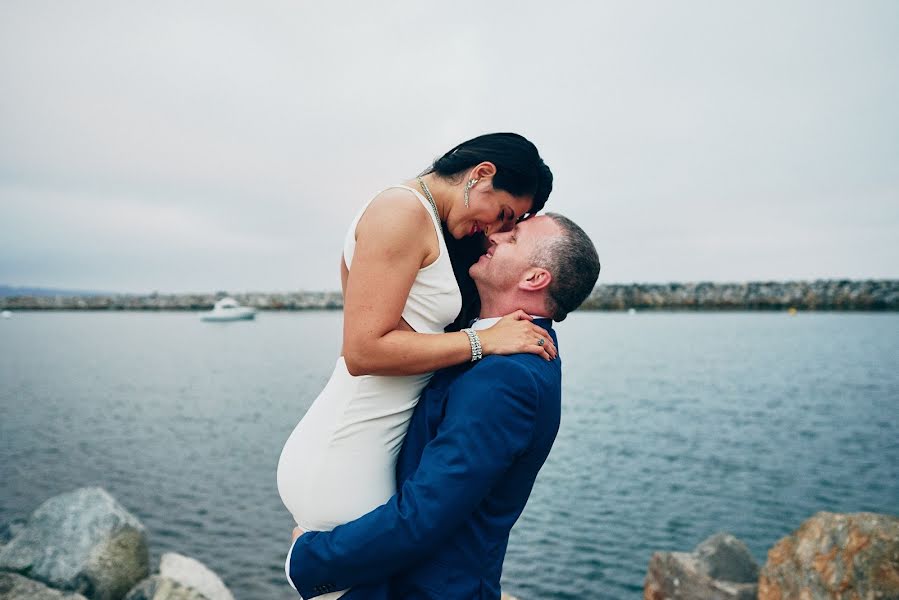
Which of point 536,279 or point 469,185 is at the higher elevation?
point 469,185

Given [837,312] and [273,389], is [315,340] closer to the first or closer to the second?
[273,389]

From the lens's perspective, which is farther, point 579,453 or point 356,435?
point 579,453

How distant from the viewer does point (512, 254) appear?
244cm

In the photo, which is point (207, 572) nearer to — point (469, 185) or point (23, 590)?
point (23, 590)

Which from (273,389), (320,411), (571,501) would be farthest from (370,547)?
(273,389)

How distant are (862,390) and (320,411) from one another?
26.3 metres

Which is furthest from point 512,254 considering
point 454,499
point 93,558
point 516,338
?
point 93,558

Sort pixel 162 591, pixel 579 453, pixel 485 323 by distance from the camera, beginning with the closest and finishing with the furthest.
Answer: pixel 485 323 → pixel 162 591 → pixel 579 453

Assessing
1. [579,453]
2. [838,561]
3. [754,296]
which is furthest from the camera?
[754,296]

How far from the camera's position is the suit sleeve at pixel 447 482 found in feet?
6.66

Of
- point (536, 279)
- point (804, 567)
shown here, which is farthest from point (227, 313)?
point (536, 279)

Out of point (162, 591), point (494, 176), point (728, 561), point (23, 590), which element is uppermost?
point (494, 176)

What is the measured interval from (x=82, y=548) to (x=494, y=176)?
239 inches

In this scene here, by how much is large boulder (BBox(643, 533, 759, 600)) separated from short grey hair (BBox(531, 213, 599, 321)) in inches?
210
